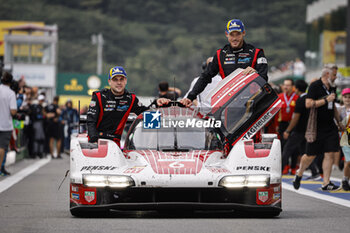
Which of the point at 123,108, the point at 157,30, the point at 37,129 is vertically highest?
the point at 157,30

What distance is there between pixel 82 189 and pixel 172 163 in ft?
3.02

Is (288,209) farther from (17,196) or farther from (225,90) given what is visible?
(17,196)

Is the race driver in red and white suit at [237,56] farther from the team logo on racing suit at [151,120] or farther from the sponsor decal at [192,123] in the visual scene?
the team logo on racing suit at [151,120]

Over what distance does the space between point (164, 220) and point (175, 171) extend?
1.58ft

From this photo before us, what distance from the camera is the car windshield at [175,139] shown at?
33.4 ft

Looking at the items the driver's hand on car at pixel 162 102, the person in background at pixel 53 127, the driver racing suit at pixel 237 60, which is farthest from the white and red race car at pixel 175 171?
the person in background at pixel 53 127

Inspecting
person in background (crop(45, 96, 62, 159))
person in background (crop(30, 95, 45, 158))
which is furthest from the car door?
person in background (crop(45, 96, 62, 159))

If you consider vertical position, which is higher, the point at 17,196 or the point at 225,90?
the point at 225,90

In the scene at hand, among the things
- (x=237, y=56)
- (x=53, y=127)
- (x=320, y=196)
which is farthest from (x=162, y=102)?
(x=53, y=127)

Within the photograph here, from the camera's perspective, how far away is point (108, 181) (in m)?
9.26

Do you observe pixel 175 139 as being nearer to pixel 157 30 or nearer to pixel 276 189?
pixel 276 189

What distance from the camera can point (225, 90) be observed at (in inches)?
421

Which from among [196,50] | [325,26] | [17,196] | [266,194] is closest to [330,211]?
[266,194]

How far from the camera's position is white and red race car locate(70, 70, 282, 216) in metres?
9.16
